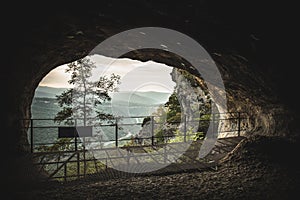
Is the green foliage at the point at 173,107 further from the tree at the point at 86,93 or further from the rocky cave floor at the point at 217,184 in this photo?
the rocky cave floor at the point at 217,184

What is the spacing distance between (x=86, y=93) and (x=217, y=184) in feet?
37.6

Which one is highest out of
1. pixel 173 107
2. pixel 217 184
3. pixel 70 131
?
pixel 173 107

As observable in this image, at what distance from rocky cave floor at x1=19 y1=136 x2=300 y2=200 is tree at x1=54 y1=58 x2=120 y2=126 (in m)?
9.38

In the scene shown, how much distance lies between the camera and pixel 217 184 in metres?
4.44

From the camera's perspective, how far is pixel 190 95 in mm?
17969

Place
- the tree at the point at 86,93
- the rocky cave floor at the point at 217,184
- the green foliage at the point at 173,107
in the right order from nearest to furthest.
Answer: the rocky cave floor at the point at 217,184 < the tree at the point at 86,93 < the green foliage at the point at 173,107

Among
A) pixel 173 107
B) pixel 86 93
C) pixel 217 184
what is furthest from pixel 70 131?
pixel 173 107

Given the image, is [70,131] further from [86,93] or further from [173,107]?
[173,107]

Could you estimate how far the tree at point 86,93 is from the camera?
13.9 m

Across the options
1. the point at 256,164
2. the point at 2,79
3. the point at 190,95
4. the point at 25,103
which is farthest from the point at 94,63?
the point at 256,164

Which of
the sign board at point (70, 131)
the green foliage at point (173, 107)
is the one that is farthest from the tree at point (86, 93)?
the sign board at point (70, 131)

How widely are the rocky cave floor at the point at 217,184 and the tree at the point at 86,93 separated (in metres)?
9.38

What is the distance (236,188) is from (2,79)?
5.96m

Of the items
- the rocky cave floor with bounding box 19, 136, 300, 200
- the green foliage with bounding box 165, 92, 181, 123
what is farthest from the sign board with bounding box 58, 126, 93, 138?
the green foliage with bounding box 165, 92, 181, 123
